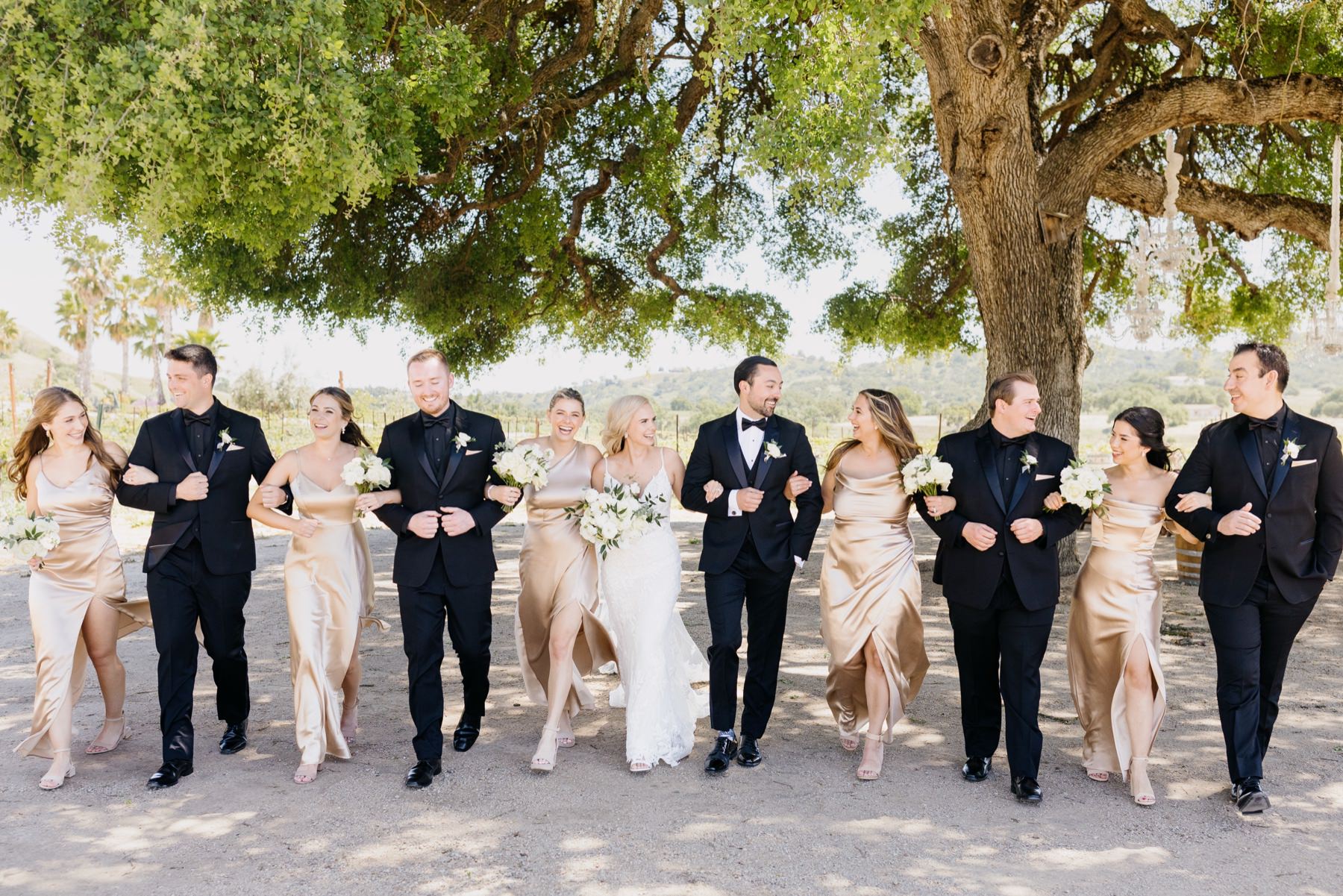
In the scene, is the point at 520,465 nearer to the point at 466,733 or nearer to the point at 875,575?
the point at 466,733

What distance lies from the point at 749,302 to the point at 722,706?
36.0 ft

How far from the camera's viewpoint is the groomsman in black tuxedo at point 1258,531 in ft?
17.4

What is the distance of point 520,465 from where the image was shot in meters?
5.86

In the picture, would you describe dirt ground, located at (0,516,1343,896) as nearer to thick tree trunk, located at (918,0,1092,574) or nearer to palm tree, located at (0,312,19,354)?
thick tree trunk, located at (918,0,1092,574)

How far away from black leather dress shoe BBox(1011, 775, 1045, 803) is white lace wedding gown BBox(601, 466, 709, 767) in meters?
1.81

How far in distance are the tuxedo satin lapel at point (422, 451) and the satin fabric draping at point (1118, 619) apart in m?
3.61

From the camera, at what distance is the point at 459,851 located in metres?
4.83

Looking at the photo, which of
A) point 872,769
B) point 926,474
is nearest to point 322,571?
point 872,769

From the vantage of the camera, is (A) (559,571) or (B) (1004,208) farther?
(B) (1004,208)

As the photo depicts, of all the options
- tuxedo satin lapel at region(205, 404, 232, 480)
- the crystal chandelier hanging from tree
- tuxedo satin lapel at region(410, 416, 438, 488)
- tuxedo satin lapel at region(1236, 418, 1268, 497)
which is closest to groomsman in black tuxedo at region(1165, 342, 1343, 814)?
tuxedo satin lapel at region(1236, 418, 1268, 497)

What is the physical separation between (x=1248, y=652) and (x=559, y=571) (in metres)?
3.72

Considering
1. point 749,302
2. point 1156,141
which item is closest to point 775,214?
point 749,302

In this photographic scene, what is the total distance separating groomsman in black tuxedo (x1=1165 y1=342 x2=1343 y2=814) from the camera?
208 inches

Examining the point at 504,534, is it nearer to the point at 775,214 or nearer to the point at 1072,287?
the point at 775,214
